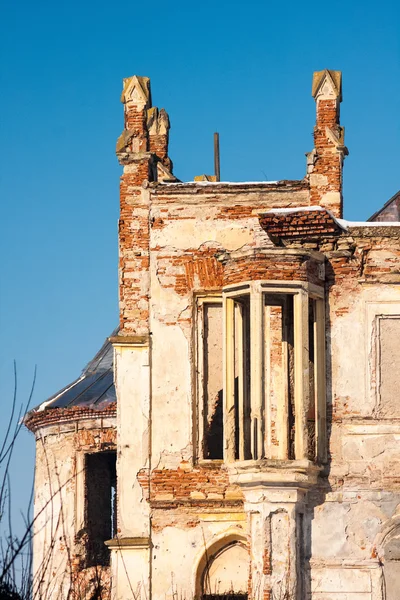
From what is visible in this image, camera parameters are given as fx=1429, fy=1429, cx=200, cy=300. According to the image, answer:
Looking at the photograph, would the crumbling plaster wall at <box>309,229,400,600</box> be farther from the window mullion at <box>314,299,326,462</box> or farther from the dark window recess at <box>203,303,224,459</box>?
the dark window recess at <box>203,303,224,459</box>

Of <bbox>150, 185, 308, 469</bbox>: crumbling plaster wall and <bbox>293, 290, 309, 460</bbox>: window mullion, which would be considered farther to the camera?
<bbox>150, 185, 308, 469</bbox>: crumbling plaster wall

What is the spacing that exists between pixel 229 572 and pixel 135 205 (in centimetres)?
554

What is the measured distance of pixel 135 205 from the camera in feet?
69.7

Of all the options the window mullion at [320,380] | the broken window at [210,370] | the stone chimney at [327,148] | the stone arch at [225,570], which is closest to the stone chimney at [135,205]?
the broken window at [210,370]

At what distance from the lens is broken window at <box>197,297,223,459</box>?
20188mm

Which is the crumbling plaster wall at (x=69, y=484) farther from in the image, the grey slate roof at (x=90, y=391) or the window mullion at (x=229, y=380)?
the window mullion at (x=229, y=380)

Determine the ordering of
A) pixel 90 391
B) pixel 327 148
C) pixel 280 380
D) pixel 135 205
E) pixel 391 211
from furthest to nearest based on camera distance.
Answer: pixel 90 391, pixel 391 211, pixel 135 205, pixel 327 148, pixel 280 380

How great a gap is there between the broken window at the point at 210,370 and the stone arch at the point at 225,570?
4.06 feet

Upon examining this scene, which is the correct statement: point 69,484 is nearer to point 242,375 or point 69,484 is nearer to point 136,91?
point 136,91

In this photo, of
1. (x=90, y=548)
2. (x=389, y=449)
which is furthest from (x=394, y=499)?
(x=90, y=548)

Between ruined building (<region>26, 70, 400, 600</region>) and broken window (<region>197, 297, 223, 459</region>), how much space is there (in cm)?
3

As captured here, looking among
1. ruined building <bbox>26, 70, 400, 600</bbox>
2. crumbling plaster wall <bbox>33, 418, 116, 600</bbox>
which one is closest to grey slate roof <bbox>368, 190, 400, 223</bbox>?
ruined building <bbox>26, 70, 400, 600</bbox>

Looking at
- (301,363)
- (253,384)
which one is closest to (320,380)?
(301,363)

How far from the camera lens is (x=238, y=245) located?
20.4 meters
